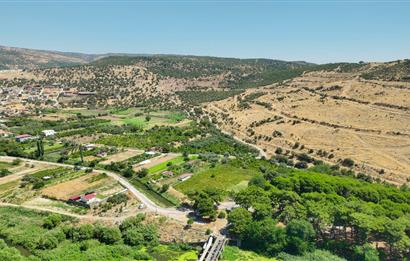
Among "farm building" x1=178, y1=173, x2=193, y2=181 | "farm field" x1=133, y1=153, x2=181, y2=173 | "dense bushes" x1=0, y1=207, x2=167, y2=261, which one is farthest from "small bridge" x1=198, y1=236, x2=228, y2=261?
"farm field" x1=133, y1=153, x2=181, y2=173

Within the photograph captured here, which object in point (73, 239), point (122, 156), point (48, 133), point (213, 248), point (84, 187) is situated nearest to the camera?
point (213, 248)

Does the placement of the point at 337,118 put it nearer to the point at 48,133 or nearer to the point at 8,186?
the point at 48,133

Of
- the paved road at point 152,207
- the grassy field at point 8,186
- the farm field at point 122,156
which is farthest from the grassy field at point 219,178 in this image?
the grassy field at point 8,186

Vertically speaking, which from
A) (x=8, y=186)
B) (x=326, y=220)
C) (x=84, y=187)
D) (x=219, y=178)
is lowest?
(x=8, y=186)

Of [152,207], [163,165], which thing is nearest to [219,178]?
[163,165]

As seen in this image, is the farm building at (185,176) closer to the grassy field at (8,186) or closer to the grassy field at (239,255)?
the grassy field at (239,255)

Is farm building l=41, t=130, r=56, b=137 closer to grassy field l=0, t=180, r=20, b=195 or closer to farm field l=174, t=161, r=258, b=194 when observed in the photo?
grassy field l=0, t=180, r=20, b=195
